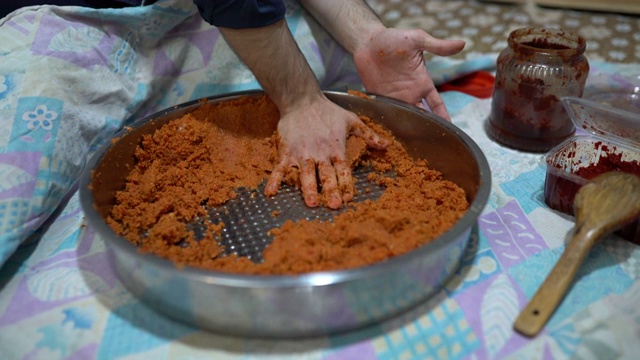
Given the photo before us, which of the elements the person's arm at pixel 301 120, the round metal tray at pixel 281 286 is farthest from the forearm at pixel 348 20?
the round metal tray at pixel 281 286

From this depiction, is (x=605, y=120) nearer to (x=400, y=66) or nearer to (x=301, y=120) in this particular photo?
(x=400, y=66)

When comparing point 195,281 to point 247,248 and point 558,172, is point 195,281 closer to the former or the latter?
point 247,248

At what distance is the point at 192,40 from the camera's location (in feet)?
4.17

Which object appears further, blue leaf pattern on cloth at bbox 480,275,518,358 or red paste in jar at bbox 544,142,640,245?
red paste in jar at bbox 544,142,640,245

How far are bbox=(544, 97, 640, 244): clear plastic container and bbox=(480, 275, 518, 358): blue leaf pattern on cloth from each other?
23cm

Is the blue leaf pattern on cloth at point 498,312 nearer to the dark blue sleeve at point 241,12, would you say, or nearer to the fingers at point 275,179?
the fingers at point 275,179

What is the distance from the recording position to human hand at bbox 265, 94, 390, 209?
99cm

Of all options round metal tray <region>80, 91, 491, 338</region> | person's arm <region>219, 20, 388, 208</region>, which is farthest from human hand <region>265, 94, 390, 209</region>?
round metal tray <region>80, 91, 491, 338</region>

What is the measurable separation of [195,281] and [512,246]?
0.53 m

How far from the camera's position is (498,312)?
776 mm

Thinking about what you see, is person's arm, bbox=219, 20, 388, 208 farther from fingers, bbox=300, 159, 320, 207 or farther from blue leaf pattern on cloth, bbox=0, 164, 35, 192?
blue leaf pattern on cloth, bbox=0, 164, 35, 192

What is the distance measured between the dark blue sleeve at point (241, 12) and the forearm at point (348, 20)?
1.07 feet

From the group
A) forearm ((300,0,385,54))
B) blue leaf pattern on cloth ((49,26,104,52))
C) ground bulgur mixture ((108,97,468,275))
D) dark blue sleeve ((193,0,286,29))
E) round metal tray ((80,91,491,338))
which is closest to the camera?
round metal tray ((80,91,491,338))

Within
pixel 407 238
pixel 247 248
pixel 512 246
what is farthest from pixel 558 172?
pixel 247 248
